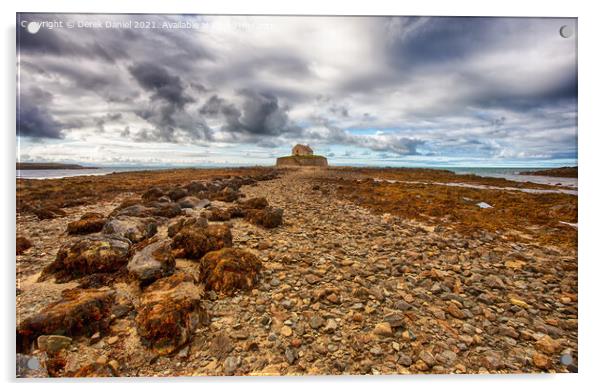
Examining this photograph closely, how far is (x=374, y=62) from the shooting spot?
16.4 feet

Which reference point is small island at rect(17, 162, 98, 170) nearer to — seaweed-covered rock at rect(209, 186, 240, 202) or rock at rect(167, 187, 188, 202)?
rock at rect(167, 187, 188, 202)

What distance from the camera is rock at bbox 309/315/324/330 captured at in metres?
3.30

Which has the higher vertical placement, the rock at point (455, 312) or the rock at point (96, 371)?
the rock at point (455, 312)

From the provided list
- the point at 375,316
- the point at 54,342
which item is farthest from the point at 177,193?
the point at 375,316

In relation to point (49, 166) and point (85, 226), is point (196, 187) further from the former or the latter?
point (49, 166)

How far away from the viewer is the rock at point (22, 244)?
160 inches

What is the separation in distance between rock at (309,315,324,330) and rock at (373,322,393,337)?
0.68 meters

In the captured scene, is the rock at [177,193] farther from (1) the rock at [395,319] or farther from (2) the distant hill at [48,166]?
(1) the rock at [395,319]

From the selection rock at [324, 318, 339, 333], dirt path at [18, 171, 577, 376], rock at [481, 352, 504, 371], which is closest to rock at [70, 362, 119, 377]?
dirt path at [18, 171, 577, 376]

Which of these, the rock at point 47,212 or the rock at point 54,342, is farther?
the rock at point 47,212

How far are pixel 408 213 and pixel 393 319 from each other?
21.5ft

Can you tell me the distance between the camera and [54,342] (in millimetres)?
2891

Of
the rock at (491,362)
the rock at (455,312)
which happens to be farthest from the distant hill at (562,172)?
the rock at (491,362)

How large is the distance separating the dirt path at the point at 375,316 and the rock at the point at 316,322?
3 centimetres
